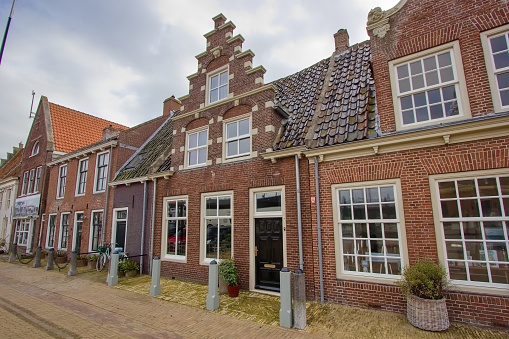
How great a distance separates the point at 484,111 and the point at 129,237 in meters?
14.6

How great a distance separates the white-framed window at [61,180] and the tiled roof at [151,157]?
690 cm

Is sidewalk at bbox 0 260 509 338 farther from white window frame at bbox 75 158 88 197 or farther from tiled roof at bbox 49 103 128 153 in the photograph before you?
tiled roof at bbox 49 103 128 153

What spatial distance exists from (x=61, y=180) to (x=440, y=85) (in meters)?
22.9

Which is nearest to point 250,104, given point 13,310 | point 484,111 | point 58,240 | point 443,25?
point 443,25

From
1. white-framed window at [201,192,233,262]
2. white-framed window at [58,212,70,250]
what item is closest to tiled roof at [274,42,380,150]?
white-framed window at [201,192,233,262]

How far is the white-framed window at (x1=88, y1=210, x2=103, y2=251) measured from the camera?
1526 cm

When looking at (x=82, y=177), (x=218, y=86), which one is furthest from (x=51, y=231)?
(x=218, y=86)

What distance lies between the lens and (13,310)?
7914 millimetres

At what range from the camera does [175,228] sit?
11680 millimetres

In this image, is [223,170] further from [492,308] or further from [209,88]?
[492,308]

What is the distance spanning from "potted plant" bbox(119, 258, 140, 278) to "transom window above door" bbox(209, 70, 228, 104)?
8284 millimetres

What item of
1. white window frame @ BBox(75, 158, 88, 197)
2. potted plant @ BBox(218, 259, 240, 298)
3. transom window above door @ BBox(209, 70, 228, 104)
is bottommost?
potted plant @ BBox(218, 259, 240, 298)

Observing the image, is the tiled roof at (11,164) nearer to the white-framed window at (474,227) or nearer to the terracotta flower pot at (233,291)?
the terracotta flower pot at (233,291)

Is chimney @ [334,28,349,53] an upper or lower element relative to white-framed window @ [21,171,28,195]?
upper
